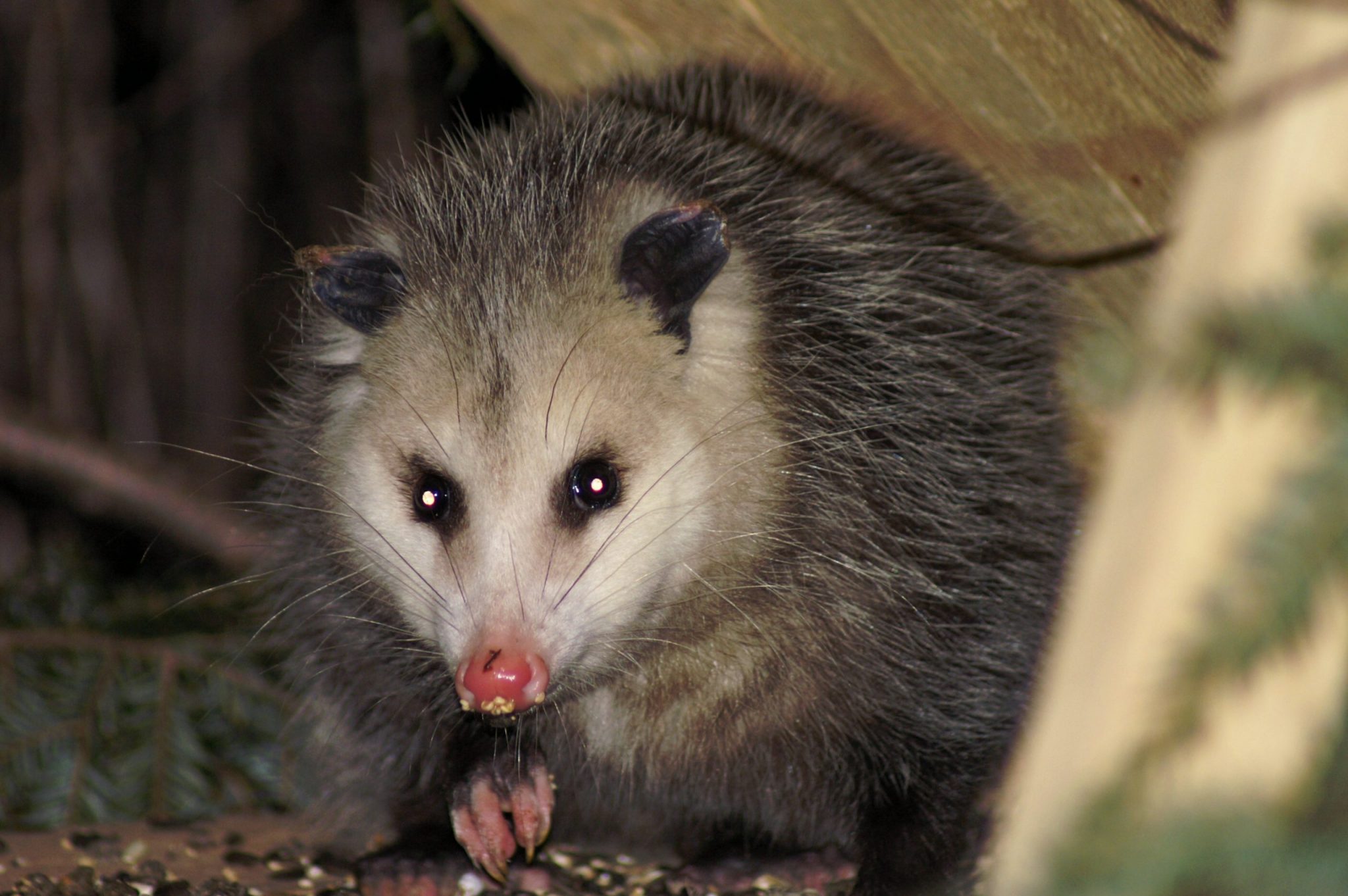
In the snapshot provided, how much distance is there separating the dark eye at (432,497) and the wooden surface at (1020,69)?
2.98 feet

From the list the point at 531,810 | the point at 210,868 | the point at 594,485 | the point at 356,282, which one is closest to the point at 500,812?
the point at 531,810

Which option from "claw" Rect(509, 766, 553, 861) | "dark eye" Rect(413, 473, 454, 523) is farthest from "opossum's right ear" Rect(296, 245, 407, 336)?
"claw" Rect(509, 766, 553, 861)

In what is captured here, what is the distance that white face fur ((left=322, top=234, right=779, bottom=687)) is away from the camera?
5.57ft

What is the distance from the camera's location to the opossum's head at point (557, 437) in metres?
1.70

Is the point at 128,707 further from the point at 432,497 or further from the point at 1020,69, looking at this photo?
the point at 1020,69

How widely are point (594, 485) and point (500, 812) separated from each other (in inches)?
22.3

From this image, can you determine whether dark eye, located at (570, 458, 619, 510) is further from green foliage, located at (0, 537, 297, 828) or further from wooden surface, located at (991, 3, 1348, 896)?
wooden surface, located at (991, 3, 1348, 896)

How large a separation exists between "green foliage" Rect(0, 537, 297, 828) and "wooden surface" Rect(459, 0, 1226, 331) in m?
1.27

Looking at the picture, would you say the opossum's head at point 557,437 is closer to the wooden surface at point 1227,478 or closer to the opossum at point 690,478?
the opossum at point 690,478

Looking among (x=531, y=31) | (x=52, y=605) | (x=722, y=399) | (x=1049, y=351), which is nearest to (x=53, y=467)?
(x=52, y=605)

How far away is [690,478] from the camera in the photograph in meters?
1.80

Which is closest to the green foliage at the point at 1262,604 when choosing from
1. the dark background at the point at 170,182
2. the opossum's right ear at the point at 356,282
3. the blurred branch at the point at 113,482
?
the opossum's right ear at the point at 356,282

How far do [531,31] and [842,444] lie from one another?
117cm

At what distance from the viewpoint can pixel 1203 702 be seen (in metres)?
0.62
